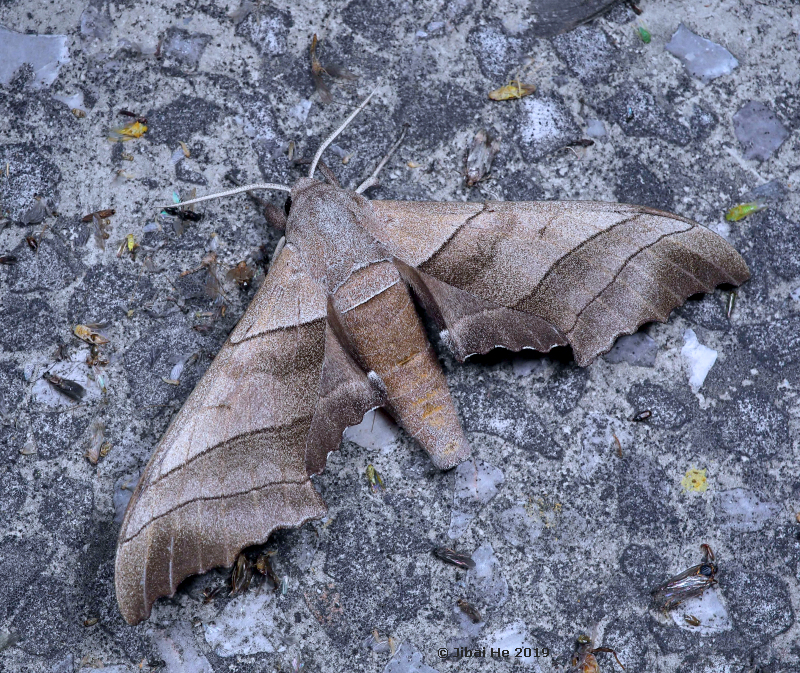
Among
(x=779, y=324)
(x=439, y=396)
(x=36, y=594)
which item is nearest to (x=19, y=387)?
(x=36, y=594)

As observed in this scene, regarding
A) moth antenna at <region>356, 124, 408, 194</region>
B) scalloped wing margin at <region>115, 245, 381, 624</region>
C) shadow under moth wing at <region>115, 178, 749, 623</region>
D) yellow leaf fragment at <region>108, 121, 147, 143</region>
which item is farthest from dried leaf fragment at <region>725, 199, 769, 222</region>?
yellow leaf fragment at <region>108, 121, 147, 143</region>

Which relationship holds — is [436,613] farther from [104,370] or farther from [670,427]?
[104,370]

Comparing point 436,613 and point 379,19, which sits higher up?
point 379,19

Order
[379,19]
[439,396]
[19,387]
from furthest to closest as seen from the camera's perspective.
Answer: [379,19] → [19,387] → [439,396]

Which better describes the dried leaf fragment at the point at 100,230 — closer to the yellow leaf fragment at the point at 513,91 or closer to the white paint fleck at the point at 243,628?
the white paint fleck at the point at 243,628

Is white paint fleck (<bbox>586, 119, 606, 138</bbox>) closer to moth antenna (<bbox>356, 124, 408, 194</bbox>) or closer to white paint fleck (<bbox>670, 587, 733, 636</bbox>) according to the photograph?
moth antenna (<bbox>356, 124, 408, 194</bbox>)
